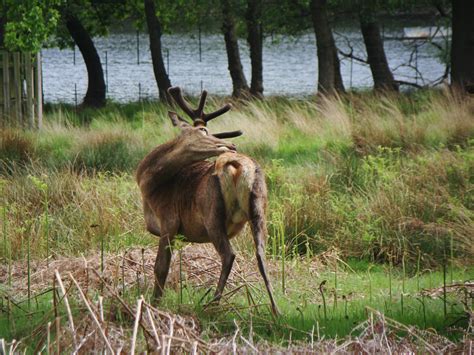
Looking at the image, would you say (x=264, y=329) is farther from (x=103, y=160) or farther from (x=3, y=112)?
(x=3, y=112)

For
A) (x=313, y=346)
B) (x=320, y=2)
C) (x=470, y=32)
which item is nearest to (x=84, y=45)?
(x=320, y=2)

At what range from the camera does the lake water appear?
3747cm

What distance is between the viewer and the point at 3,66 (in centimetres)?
1912

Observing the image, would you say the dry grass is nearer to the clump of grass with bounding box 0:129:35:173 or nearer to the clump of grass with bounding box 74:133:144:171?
the clump of grass with bounding box 74:133:144:171

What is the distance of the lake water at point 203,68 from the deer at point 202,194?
23943 millimetres

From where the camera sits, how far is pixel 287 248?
9539 mm

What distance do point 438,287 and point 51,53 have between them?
195 ft

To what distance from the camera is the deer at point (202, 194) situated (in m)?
6.59

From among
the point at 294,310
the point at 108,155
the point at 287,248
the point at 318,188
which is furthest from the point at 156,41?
the point at 294,310

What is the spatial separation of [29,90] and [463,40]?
8.81 metres

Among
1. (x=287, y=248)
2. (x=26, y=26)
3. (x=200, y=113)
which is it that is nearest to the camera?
(x=200, y=113)

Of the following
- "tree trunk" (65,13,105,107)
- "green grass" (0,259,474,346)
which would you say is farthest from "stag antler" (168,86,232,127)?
"tree trunk" (65,13,105,107)

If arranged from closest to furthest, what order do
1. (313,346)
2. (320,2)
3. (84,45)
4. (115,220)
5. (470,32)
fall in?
(313,346)
(115,220)
(470,32)
(320,2)
(84,45)

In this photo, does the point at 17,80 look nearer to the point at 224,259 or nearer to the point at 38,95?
the point at 38,95
